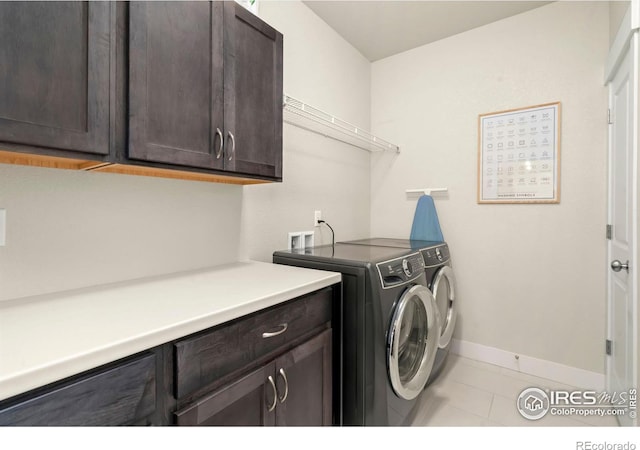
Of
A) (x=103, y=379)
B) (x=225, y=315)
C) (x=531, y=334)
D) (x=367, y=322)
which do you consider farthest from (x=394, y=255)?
(x=531, y=334)

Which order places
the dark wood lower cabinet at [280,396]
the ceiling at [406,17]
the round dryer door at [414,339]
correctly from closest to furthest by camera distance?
1. the dark wood lower cabinet at [280,396]
2. the round dryer door at [414,339]
3. the ceiling at [406,17]

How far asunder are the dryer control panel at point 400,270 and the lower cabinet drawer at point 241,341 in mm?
323

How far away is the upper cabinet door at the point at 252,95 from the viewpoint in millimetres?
1265

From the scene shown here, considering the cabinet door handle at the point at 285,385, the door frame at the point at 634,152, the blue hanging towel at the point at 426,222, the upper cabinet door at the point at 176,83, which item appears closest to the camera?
the upper cabinet door at the point at 176,83

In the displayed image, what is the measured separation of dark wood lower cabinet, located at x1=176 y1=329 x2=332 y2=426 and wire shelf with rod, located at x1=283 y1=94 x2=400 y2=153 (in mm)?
1294

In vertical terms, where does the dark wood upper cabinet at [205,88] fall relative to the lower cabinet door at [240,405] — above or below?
above

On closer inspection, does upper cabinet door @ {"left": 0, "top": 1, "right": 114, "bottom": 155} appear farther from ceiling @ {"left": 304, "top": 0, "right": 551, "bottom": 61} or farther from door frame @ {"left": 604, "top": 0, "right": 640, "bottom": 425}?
door frame @ {"left": 604, "top": 0, "right": 640, "bottom": 425}

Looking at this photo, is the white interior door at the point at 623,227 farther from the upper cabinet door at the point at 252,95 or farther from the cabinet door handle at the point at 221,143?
the cabinet door handle at the point at 221,143

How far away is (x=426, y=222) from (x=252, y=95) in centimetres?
180

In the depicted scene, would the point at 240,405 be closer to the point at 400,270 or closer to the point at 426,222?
the point at 400,270

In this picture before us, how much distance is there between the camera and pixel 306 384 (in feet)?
3.94

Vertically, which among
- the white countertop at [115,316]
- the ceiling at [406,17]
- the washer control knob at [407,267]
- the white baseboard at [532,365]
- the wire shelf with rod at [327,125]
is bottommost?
the white baseboard at [532,365]

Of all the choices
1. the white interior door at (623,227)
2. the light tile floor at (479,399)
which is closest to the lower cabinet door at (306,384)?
the light tile floor at (479,399)

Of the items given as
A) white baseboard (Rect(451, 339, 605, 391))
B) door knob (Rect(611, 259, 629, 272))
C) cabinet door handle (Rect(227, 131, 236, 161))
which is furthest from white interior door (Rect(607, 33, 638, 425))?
cabinet door handle (Rect(227, 131, 236, 161))
